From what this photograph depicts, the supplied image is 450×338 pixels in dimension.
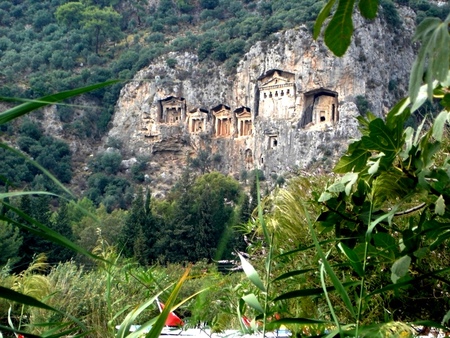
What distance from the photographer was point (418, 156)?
1.28 m

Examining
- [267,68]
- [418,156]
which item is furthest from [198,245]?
[418,156]

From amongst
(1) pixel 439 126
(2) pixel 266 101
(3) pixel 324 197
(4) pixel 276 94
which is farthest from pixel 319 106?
(1) pixel 439 126

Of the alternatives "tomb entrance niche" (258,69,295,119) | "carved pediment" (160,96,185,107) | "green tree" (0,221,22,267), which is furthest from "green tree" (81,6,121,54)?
"green tree" (0,221,22,267)

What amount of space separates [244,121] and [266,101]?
150 cm

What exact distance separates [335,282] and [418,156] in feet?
1.28

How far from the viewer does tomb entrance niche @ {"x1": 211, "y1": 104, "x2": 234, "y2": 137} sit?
3616cm

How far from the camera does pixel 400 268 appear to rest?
1181 mm

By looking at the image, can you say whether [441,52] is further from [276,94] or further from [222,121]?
[222,121]

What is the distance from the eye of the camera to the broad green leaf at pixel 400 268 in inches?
46.1

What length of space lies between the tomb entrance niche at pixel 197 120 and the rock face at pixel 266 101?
5cm

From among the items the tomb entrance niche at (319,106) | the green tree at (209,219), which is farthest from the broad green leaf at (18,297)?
the tomb entrance niche at (319,106)

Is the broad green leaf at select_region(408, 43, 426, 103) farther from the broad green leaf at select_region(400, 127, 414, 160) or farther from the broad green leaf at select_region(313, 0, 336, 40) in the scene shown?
the broad green leaf at select_region(400, 127, 414, 160)

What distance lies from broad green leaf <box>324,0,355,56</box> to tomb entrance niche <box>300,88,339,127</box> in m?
32.8

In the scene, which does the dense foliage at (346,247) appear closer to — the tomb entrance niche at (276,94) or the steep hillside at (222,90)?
the steep hillside at (222,90)
